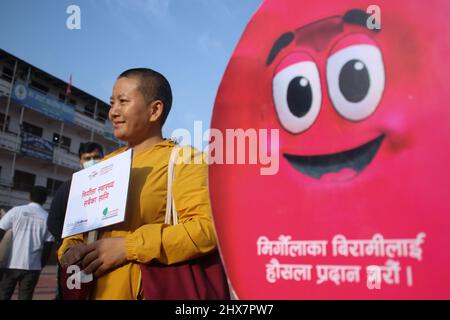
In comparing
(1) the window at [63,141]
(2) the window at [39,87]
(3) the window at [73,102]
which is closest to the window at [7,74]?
(2) the window at [39,87]

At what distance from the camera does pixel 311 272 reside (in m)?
0.98

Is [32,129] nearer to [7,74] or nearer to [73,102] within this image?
[73,102]

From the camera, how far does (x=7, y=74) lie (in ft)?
65.9

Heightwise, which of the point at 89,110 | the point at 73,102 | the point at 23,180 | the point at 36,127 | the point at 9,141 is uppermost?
the point at 73,102

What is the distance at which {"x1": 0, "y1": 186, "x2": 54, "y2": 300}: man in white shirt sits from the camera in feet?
11.3

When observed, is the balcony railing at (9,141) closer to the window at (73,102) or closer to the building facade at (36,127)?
the building facade at (36,127)

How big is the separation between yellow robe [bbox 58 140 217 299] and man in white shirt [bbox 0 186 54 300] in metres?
2.29

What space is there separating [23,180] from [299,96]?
74.0 ft

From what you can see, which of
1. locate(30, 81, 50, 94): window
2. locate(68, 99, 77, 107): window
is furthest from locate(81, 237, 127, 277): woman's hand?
locate(68, 99, 77, 107): window

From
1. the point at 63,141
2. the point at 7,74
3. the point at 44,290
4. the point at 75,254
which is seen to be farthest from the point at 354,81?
the point at 63,141

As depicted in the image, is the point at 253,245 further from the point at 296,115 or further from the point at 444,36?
the point at 444,36

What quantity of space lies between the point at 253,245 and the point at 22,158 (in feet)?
73.4
